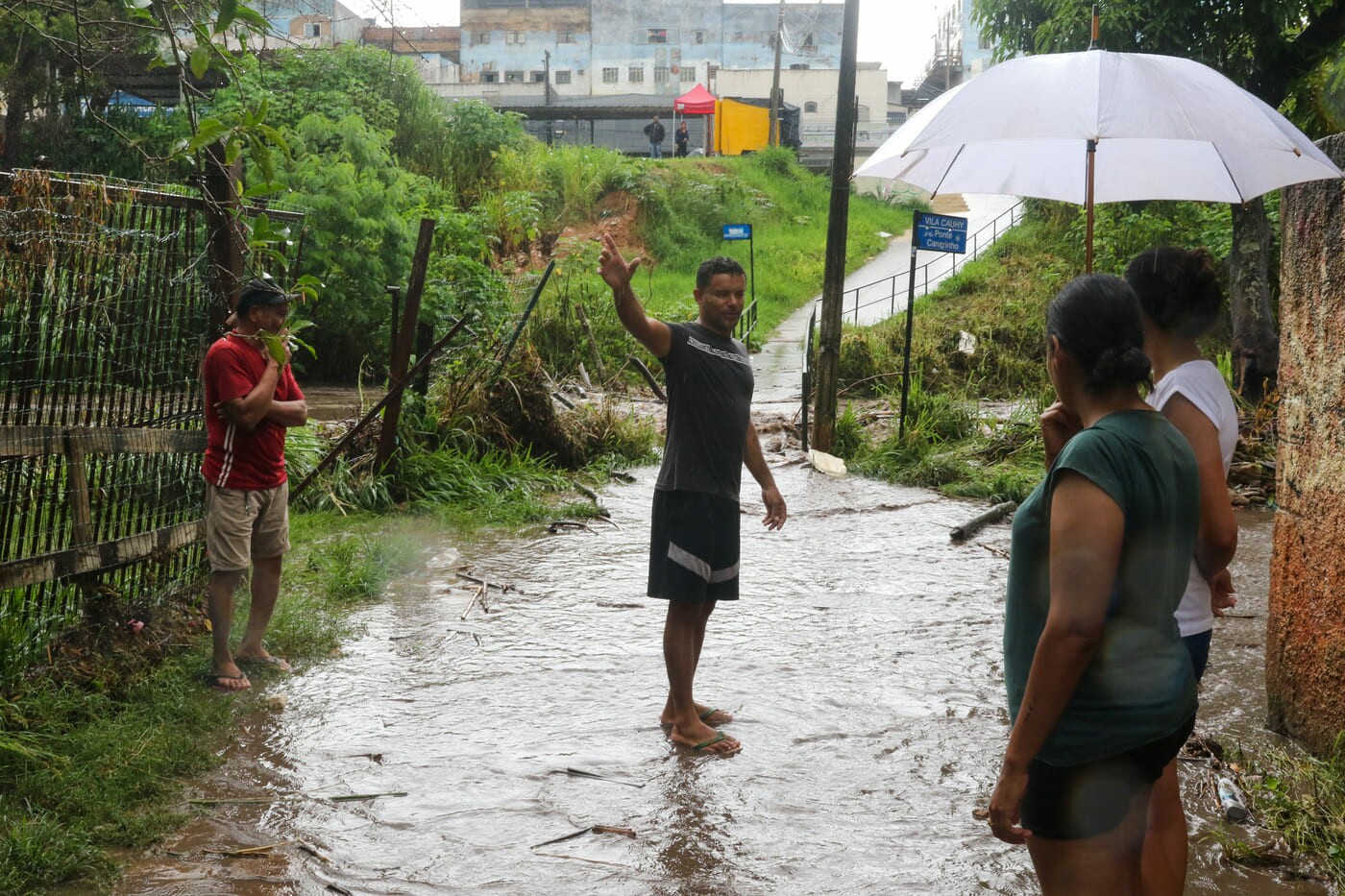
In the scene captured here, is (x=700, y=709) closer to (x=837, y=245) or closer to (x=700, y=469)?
(x=700, y=469)

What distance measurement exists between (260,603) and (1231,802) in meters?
4.28

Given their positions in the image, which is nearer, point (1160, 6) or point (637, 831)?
point (637, 831)

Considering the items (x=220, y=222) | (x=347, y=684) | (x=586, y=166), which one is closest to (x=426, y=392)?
(x=220, y=222)

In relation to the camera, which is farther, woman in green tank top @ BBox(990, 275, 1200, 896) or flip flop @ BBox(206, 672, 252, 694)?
flip flop @ BBox(206, 672, 252, 694)

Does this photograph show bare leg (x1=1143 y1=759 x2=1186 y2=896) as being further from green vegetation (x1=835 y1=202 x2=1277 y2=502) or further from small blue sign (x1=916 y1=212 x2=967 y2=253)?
small blue sign (x1=916 y1=212 x2=967 y2=253)

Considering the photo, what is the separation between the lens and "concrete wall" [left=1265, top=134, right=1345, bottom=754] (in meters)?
4.50

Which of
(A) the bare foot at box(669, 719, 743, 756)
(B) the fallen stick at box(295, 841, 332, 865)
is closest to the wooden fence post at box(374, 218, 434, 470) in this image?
(A) the bare foot at box(669, 719, 743, 756)

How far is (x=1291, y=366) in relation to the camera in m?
4.83

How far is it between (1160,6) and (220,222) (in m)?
12.1

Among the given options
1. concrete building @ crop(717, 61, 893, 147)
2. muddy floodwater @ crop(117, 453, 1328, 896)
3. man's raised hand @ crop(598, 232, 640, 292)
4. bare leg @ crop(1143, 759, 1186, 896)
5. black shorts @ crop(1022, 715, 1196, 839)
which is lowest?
muddy floodwater @ crop(117, 453, 1328, 896)

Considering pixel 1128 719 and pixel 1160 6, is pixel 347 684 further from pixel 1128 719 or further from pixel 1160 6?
pixel 1160 6

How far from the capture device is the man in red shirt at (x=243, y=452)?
17.2 ft

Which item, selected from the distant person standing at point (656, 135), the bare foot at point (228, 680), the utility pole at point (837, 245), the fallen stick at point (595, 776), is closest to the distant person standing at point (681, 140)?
the distant person standing at point (656, 135)

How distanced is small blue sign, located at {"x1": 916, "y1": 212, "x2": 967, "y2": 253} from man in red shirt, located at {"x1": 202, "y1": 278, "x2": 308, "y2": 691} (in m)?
8.34
